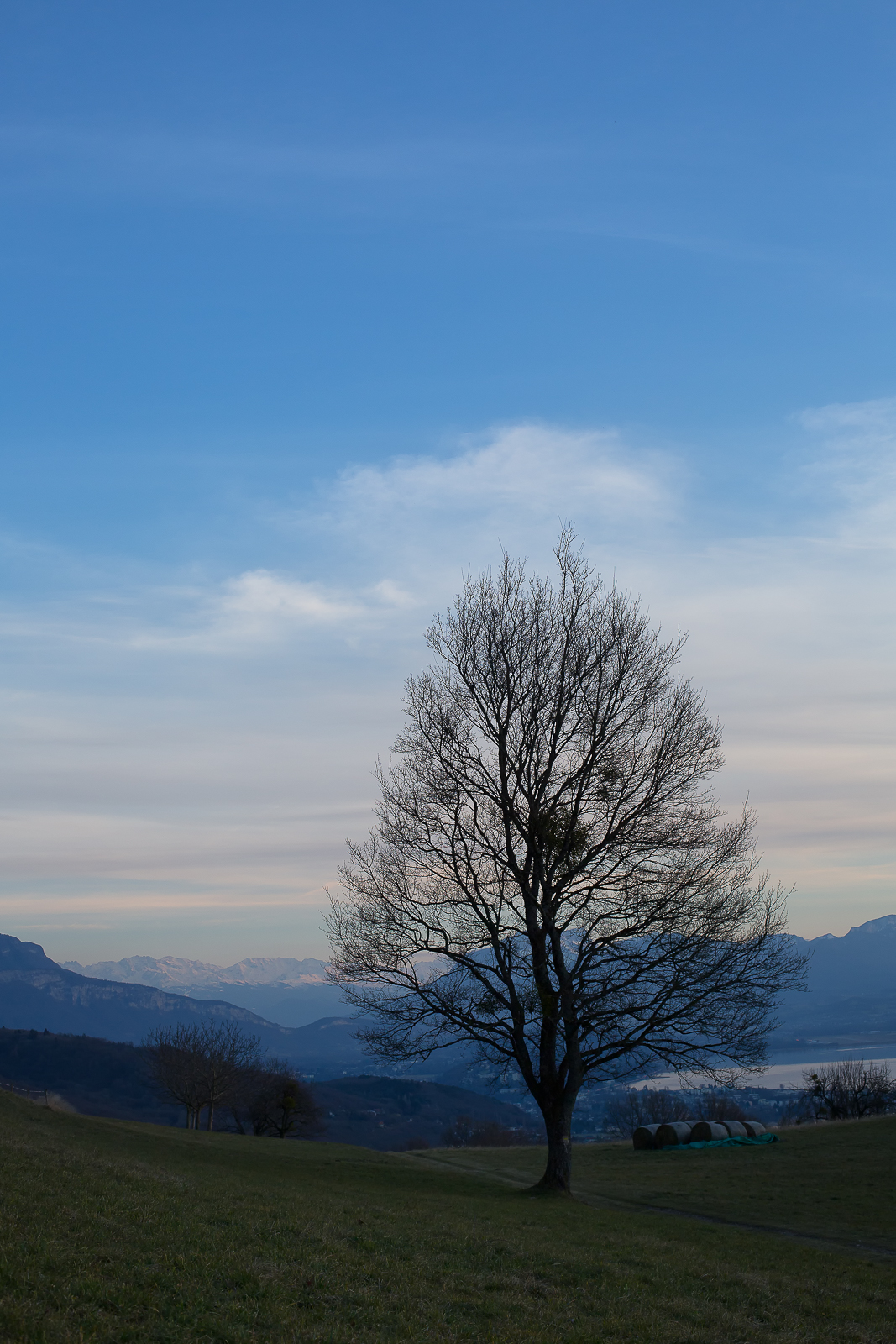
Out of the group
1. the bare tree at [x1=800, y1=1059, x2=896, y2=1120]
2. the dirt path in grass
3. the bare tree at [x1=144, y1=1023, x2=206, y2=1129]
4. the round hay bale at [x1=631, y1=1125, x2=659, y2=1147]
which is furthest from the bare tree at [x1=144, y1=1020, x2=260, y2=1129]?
the bare tree at [x1=800, y1=1059, x2=896, y2=1120]

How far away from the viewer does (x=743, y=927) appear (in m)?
23.9

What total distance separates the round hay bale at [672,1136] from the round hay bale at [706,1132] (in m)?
0.34

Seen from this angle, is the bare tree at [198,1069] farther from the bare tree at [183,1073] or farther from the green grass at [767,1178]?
the green grass at [767,1178]

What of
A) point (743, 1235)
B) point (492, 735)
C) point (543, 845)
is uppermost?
point (492, 735)

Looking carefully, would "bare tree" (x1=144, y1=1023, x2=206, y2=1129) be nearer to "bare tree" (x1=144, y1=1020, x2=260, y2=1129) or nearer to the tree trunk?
"bare tree" (x1=144, y1=1020, x2=260, y2=1129)

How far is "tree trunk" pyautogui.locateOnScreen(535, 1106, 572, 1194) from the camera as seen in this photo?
24609mm

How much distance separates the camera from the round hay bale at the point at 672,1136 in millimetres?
47000

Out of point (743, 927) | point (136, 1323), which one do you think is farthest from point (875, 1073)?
point (136, 1323)

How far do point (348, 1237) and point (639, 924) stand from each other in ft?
45.1

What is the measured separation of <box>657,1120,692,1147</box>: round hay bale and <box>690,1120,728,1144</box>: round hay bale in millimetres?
336

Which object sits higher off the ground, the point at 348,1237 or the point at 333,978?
the point at 333,978

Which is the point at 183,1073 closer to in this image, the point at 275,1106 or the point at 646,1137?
the point at 275,1106

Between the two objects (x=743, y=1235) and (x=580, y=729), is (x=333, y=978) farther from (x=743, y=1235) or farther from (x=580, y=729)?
(x=743, y=1235)

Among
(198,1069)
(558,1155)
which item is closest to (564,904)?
(558,1155)
